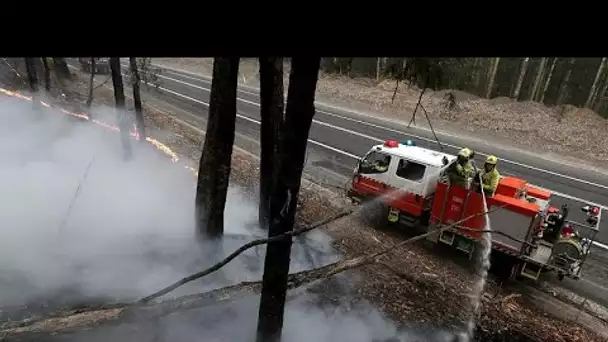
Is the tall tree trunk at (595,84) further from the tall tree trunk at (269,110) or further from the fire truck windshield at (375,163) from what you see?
the tall tree trunk at (269,110)

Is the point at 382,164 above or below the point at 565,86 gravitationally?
below

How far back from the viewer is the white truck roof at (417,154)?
37.9 feet

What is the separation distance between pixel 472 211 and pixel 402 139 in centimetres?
1186

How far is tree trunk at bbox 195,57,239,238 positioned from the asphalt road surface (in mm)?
7257

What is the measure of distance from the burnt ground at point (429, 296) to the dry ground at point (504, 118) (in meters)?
10.3

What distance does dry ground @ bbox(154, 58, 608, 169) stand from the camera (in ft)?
73.0

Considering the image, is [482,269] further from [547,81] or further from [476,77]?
[476,77]

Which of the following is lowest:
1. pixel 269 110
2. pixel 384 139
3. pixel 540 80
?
pixel 384 139

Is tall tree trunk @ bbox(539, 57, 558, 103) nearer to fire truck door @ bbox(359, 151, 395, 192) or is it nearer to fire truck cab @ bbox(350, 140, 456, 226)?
fire truck cab @ bbox(350, 140, 456, 226)

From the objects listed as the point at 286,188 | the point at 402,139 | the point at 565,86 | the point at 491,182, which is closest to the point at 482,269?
the point at 491,182

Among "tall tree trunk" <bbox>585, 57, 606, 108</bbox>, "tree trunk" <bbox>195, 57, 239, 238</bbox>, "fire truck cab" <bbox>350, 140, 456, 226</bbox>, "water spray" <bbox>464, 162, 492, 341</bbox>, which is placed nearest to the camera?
"water spray" <bbox>464, 162, 492, 341</bbox>

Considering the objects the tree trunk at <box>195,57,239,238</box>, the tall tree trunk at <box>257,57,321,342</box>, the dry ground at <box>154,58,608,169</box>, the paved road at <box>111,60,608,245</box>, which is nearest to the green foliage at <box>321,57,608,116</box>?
the dry ground at <box>154,58,608,169</box>

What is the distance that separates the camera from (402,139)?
22.0 meters
